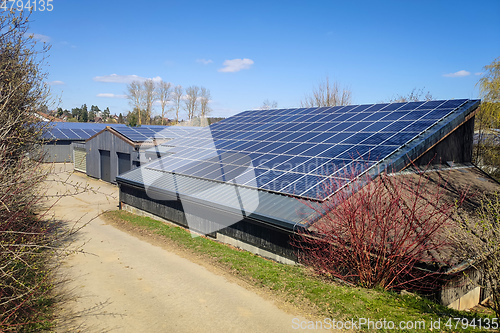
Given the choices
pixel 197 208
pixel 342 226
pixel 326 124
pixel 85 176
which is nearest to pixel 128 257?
pixel 197 208

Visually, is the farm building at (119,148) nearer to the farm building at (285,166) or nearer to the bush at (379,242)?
the farm building at (285,166)

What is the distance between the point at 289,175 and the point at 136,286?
770cm

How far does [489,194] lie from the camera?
48.6 feet

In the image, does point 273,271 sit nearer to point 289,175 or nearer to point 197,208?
point 289,175

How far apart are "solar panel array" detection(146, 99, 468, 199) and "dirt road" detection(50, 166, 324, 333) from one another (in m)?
4.79

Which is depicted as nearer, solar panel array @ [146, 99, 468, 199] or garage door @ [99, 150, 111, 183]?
solar panel array @ [146, 99, 468, 199]

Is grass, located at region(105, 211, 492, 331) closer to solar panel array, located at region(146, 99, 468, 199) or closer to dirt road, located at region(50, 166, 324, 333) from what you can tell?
dirt road, located at region(50, 166, 324, 333)

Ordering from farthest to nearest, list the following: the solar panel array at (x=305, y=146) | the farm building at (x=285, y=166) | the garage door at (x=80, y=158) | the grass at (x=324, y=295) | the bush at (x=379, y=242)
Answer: the garage door at (x=80, y=158)
the solar panel array at (x=305, y=146)
the farm building at (x=285, y=166)
the bush at (x=379, y=242)
the grass at (x=324, y=295)

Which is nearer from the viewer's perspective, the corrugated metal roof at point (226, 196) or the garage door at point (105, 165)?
the corrugated metal roof at point (226, 196)

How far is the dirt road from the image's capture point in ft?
27.1

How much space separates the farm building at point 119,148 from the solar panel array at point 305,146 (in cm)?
611

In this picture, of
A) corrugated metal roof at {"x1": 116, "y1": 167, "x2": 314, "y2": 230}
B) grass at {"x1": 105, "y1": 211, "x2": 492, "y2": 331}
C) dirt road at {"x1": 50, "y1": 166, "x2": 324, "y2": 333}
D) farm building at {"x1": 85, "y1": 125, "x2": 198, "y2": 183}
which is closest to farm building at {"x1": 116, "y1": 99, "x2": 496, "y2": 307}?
corrugated metal roof at {"x1": 116, "y1": 167, "x2": 314, "y2": 230}

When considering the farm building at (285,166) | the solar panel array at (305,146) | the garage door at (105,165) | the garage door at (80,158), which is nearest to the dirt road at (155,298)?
the farm building at (285,166)

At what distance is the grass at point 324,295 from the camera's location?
8.09 m
